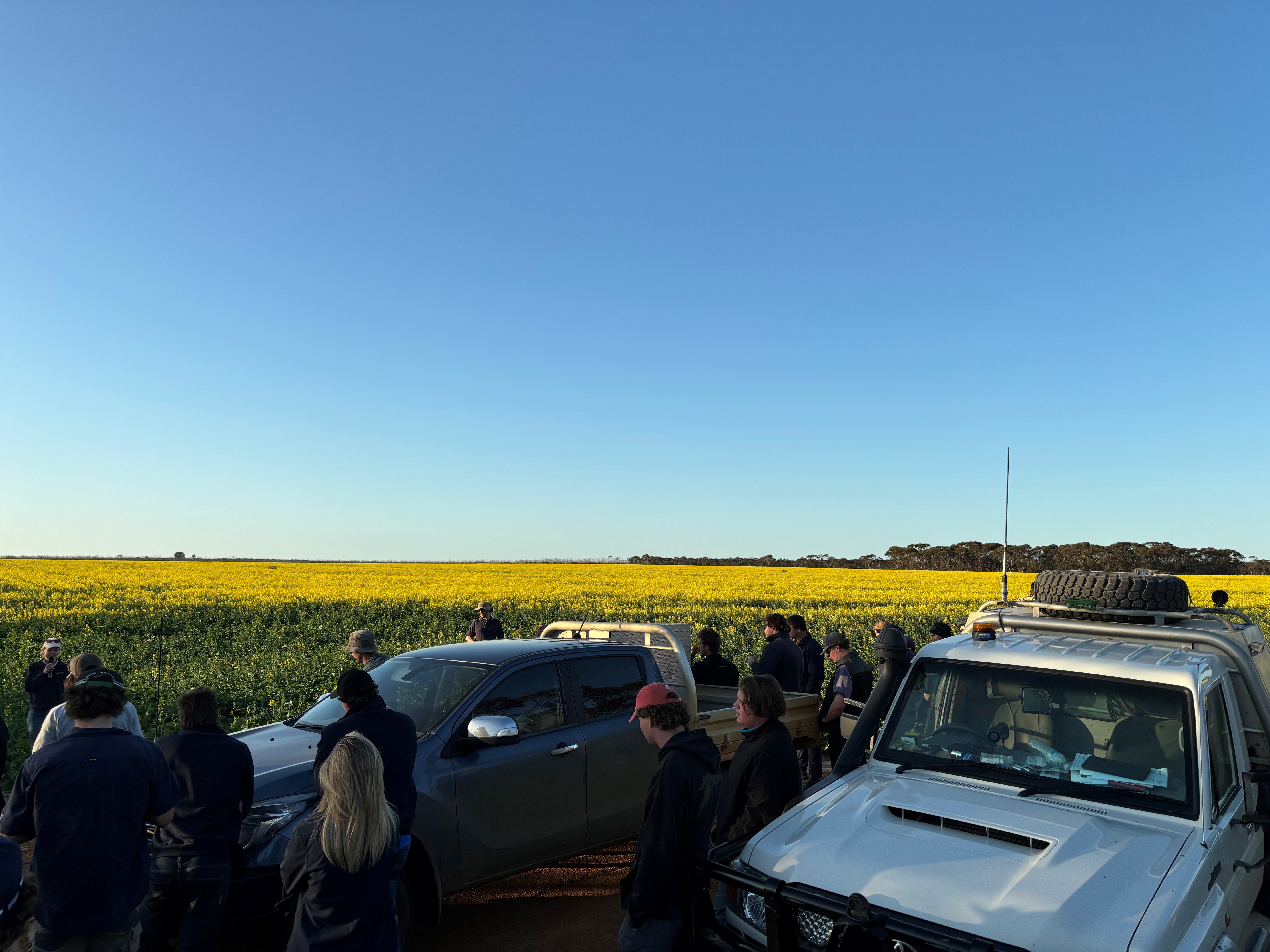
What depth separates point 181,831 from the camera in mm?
4000

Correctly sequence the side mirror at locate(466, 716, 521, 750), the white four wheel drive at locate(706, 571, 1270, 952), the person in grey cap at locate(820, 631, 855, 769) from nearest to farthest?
1. the white four wheel drive at locate(706, 571, 1270, 952)
2. the side mirror at locate(466, 716, 521, 750)
3. the person in grey cap at locate(820, 631, 855, 769)

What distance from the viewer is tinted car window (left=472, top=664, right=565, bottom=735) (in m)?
5.45

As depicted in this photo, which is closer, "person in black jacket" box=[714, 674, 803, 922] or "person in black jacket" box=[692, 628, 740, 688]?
Answer: "person in black jacket" box=[714, 674, 803, 922]

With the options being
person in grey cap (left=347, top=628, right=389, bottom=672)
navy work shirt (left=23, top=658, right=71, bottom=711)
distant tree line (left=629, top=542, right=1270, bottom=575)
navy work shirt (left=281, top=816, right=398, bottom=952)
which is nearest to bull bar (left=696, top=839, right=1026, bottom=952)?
navy work shirt (left=281, top=816, right=398, bottom=952)

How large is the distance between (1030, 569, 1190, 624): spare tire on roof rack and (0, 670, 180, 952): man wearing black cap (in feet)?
16.8

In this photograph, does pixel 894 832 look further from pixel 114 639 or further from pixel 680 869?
pixel 114 639

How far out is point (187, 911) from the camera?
158 inches

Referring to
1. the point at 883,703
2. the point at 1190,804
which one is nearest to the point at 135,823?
the point at 883,703

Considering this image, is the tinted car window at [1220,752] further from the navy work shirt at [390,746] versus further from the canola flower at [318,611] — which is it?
the canola flower at [318,611]

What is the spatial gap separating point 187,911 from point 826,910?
3068mm

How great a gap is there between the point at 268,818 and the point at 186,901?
0.52 meters

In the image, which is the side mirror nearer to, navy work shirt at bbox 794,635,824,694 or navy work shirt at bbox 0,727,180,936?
navy work shirt at bbox 0,727,180,936

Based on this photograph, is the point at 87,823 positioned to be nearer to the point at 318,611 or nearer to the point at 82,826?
the point at 82,826

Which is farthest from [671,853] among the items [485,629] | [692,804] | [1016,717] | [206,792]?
[485,629]
